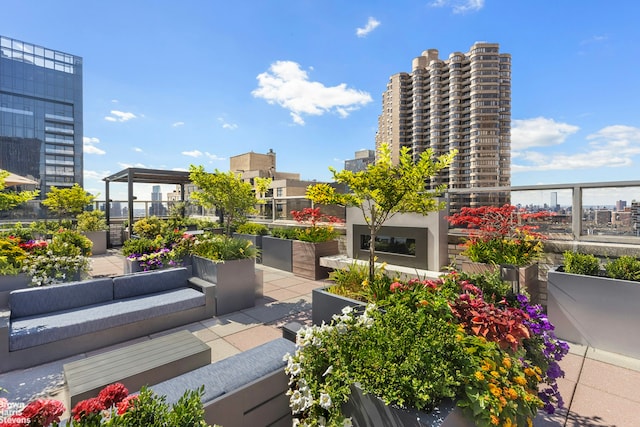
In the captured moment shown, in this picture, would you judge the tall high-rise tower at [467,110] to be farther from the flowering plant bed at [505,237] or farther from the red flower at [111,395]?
the red flower at [111,395]

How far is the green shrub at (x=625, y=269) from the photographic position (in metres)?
3.25

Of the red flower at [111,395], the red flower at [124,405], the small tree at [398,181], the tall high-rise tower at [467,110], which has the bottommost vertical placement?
the red flower at [111,395]

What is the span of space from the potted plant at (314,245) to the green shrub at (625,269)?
15.8 feet

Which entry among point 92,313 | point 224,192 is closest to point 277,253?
point 224,192

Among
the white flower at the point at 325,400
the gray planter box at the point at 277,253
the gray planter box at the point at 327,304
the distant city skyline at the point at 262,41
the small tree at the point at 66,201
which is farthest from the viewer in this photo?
the small tree at the point at 66,201

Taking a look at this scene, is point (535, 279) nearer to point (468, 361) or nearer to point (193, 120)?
point (468, 361)

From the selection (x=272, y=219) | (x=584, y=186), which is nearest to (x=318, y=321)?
(x=584, y=186)

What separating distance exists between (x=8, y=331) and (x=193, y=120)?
1200cm

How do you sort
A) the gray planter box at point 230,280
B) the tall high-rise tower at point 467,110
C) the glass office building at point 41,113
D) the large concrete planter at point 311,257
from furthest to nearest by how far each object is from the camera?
the glass office building at point 41,113, the tall high-rise tower at point 467,110, the large concrete planter at point 311,257, the gray planter box at point 230,280

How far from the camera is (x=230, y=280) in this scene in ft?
15.1

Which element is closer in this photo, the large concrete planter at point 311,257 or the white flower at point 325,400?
the white flower at point 325,400

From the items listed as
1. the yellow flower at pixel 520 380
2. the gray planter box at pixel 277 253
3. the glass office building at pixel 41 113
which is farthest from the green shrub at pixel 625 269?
the glass office building at pixel 41 113

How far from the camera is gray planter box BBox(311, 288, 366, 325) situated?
2.87 metres

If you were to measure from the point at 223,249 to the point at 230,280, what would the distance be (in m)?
0.58
